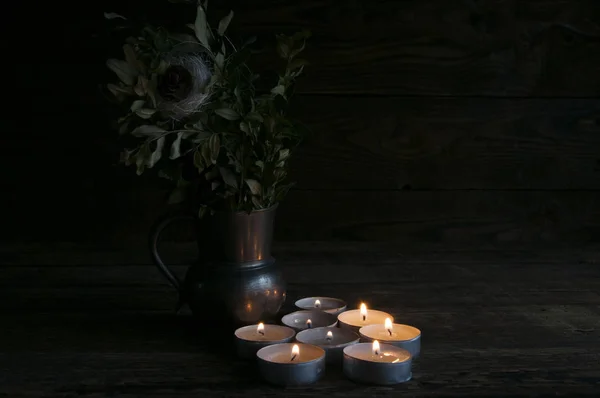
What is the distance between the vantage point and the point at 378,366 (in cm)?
67

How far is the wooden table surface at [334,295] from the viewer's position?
2.22 feet

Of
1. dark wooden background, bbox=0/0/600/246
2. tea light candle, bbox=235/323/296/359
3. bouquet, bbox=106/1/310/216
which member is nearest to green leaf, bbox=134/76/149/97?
bouquet, bbox=106/1/310/216

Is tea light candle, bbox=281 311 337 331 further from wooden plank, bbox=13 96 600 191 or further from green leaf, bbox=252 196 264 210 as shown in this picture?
wooden plank, bbox=13 96 600 191

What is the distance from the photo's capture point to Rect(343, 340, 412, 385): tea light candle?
0.67 metres

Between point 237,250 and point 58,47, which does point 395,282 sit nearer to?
point 237,250

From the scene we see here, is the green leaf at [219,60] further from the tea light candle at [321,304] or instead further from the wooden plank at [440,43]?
the wooden plank at [440,43]

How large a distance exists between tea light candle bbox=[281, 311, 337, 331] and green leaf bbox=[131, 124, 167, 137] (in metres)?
0.28

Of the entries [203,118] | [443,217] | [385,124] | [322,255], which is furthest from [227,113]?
[443,217]

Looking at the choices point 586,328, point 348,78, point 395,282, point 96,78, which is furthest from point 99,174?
point 586,328

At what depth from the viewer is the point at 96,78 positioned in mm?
1323

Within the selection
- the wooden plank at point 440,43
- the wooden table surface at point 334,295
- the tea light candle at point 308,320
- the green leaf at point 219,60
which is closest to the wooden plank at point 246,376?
the wooden table surface at point 334,295

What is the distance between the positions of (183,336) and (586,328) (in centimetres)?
51

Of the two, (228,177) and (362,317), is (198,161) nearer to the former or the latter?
(228,177)

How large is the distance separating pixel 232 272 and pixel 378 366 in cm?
23
